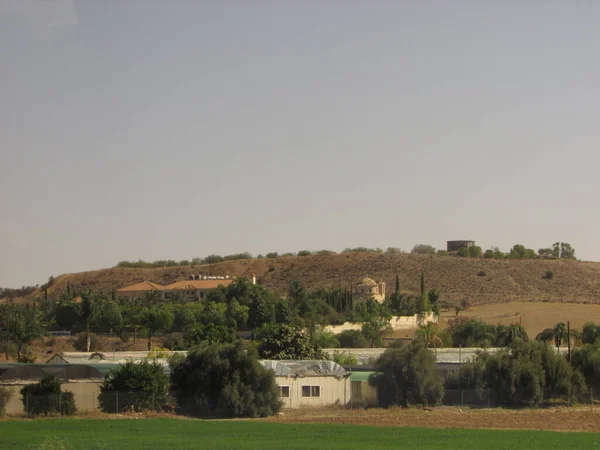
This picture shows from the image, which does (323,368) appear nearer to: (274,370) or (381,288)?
(274,370)

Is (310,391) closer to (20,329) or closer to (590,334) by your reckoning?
(20,329)

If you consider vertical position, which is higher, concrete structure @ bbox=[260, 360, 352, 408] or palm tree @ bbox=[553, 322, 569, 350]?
palm tree @ bbox=[553, 322, 569, 350]

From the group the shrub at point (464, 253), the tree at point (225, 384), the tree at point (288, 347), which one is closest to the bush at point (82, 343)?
the tree at point (288, 347)

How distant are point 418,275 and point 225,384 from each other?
118716mm

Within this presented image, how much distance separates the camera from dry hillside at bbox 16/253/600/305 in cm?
16100

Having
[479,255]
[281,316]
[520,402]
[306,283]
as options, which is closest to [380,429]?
[520,402]

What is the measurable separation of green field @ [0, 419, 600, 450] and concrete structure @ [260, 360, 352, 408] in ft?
38.2

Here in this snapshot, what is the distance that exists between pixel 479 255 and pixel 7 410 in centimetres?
15498

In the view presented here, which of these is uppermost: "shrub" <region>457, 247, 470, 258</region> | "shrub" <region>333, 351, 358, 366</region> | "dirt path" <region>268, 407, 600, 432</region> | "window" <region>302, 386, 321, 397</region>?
"shrub" <region>457, 247, 470, 258</region>

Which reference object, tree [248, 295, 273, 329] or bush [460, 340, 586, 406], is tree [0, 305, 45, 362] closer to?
tree [248, 295, 273, 329]

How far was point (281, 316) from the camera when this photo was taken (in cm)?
12006

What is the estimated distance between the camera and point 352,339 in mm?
109688

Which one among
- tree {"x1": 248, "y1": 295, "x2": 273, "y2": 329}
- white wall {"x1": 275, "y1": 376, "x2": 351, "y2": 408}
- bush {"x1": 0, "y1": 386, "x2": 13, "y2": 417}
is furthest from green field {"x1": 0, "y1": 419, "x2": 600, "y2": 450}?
tree {"x1": 248, "y1": 295, "x2": 273, "y2": 329}

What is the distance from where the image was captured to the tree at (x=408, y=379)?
5662cm
